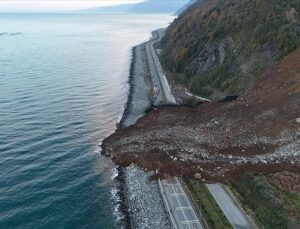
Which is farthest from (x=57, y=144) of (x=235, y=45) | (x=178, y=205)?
(x=235, y=45)

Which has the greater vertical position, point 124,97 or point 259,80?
point 259,80

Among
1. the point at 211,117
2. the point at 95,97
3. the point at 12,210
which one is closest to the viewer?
the point at 12,210

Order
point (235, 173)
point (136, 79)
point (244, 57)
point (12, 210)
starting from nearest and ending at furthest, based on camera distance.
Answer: point (12, 210) < point (235, 173) < point (244, 57) < point (136, 79)

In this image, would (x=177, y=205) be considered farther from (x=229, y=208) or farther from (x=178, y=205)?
(x=229, y=208)

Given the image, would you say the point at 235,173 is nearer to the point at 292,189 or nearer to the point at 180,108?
the point at 292,189

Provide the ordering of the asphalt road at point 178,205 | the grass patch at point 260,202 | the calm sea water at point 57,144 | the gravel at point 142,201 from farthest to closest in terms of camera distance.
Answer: the calm sea water at point 57,144 < the gravel at point 142,201 < the asphalt road at point 178,205 < the grass patch at point 260,202

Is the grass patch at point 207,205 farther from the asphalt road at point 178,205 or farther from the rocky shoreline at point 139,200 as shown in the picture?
the rocky shoreline at point 139,200

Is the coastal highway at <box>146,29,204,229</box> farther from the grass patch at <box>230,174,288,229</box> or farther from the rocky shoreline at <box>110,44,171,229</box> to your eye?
the grass patch at <box>230,174,288,229</box>

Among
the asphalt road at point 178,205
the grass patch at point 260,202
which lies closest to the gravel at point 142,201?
the asphalt road at point 178,205

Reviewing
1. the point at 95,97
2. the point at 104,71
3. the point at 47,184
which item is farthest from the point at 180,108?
the point at 104,71
